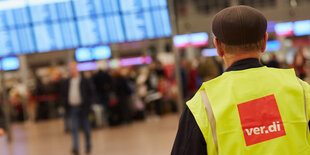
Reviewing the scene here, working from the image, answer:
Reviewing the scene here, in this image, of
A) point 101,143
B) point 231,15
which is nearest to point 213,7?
point 101,143

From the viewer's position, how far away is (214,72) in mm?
11320

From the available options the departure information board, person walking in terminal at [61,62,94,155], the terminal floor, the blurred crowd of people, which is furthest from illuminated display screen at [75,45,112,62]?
person walking in terminal at [61,62,94,155]

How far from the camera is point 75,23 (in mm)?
11594

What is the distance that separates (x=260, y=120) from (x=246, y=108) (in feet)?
0.21

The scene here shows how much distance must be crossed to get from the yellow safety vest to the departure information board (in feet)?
30.8

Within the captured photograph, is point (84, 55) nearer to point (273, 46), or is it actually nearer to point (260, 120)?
point (273, 46)

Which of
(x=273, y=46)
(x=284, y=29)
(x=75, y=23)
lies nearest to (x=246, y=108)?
(x=273, y=46)

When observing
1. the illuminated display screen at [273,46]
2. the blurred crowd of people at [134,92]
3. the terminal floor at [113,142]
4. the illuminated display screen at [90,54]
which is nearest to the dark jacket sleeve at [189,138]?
the terminal floor at [113,142]

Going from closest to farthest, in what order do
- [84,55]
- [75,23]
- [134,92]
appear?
[75,23] < [84,55] < [134,92]

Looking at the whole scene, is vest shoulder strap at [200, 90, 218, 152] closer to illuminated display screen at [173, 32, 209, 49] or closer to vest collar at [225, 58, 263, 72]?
Answer: vest collar at [225, 58, 263, 72]

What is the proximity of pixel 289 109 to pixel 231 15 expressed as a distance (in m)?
0.41

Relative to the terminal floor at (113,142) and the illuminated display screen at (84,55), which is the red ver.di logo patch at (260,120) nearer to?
the terminal floor at (113,142)

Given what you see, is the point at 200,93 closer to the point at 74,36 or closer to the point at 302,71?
the point at 302,71

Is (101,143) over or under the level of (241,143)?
under
